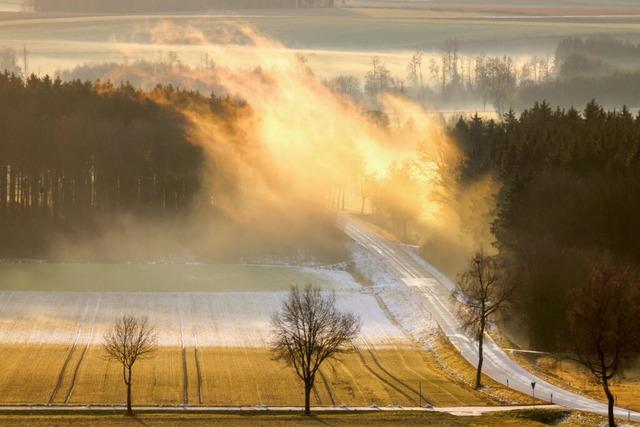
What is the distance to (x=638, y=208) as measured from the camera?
95438 millimetres

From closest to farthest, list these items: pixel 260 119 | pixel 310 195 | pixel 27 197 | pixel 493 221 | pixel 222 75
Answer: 1. pixel 493 221
2. pixel 27 197
3. pixel 310 195
4. pixel 260 119
5. pixel 222 75

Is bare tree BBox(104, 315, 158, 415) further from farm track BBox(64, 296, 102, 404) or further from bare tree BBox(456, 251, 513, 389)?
bare tree BBox(456, 251, 513, 389)

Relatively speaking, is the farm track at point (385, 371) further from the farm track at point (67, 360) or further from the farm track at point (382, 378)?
the farm track at point (67, 360)

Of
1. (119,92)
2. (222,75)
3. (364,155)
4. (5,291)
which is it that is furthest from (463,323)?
(222,75)

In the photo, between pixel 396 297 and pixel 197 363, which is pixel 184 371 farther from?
pixel 396 297

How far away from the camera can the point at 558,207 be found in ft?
323

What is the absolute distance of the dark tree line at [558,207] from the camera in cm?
9000

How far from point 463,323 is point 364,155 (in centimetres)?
7667

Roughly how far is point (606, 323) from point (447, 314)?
96.3 feet

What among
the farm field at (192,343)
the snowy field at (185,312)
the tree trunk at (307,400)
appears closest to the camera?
the tree trunk at (307,400)

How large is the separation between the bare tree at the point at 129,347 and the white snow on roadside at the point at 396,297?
17055mm

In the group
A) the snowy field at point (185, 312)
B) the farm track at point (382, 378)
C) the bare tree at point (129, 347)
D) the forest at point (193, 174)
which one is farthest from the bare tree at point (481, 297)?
the bare tree at point (129, 347)

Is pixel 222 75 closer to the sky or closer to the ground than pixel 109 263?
closer to the sky

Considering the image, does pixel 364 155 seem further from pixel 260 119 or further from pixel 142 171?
pixel 142 171
